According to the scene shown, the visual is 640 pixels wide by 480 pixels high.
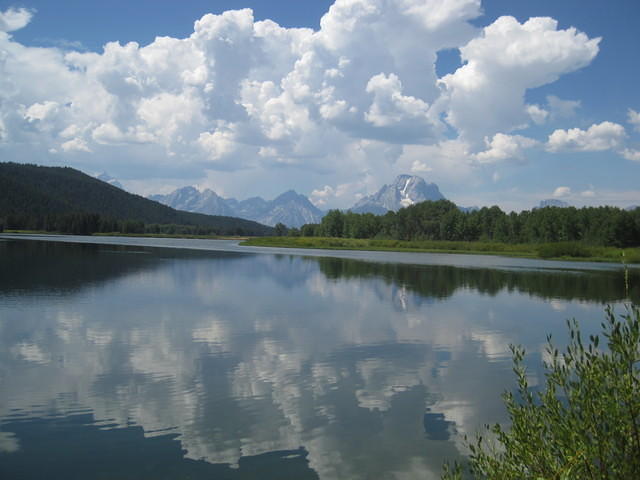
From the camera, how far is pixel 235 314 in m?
31.2

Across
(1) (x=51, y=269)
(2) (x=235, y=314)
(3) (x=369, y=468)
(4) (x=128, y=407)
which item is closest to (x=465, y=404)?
(3) (x=369, y=468)

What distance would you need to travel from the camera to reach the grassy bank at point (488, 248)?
115938 mm

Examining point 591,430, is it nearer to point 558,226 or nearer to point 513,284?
point 513,284

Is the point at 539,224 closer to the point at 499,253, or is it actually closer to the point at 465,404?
the point at 499,253

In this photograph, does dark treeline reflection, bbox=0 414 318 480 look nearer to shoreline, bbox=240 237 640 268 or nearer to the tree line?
shoreline, bbox=240 237 640 268

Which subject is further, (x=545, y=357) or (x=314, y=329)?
(x=314, y=329)

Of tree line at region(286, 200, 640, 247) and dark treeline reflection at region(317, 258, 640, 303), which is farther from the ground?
tree line at region(286, 200, 640, 247)

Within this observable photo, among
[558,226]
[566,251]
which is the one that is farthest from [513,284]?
[558,226]

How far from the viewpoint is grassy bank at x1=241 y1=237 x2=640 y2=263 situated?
115938mm

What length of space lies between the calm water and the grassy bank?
3351 inches

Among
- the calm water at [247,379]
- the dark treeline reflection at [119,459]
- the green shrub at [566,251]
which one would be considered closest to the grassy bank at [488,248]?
the green shrub at [566,251]

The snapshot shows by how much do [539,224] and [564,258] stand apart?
200 ft

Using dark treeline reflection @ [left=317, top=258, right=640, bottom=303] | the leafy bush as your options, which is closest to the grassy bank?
dark treeline reflection @ [left=317, top=258, right=640, bottom=303]

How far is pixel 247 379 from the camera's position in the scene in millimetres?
17922
